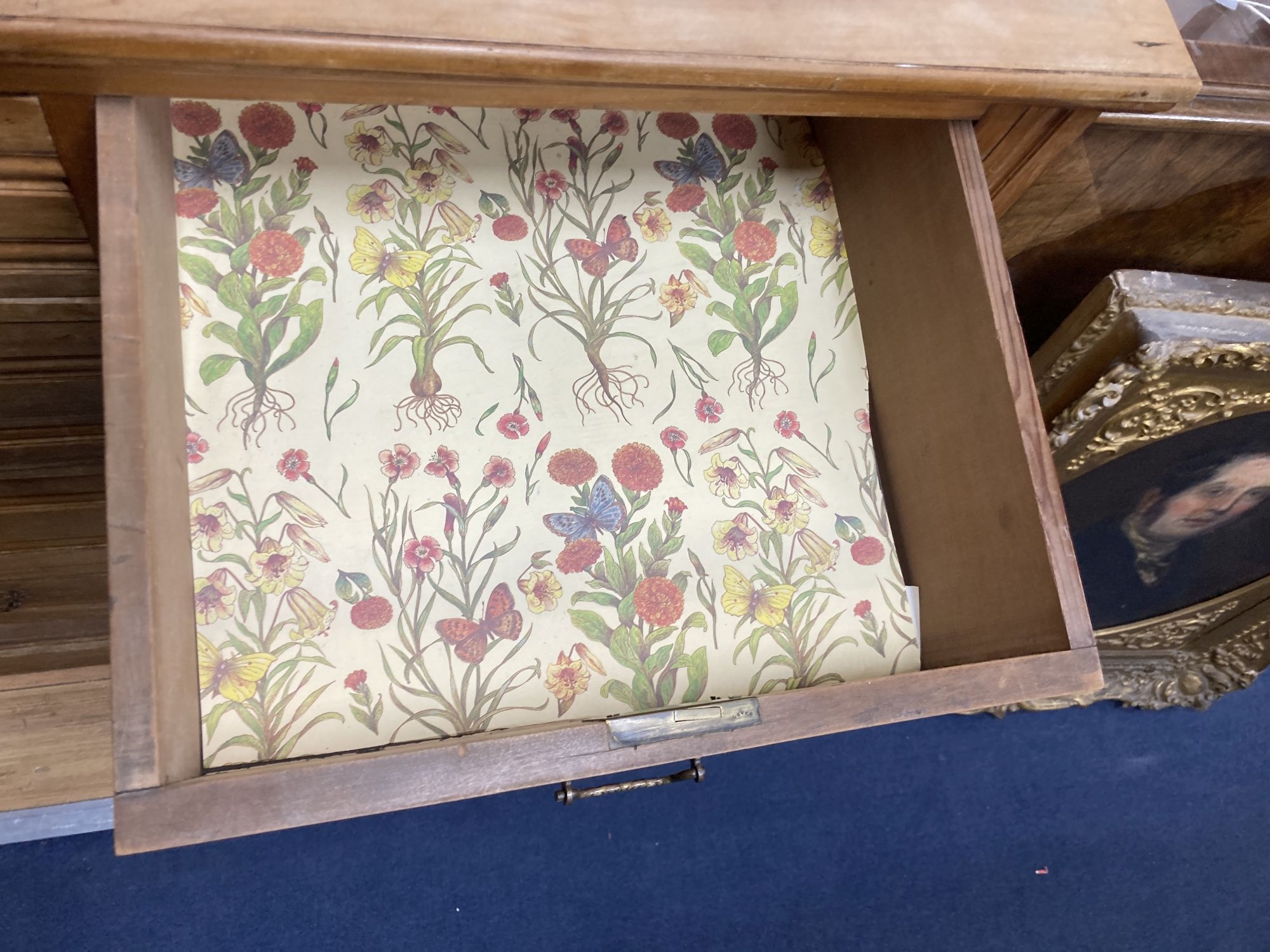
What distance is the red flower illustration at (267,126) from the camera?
681mm

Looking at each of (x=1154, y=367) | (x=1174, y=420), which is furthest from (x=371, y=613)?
(x=1174, y=420)

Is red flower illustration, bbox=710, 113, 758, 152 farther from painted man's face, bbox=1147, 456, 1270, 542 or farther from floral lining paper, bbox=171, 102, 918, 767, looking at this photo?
painted man's face, bbox=1147, 456, 1270, 542

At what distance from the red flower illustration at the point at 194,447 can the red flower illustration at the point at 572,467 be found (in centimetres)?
27

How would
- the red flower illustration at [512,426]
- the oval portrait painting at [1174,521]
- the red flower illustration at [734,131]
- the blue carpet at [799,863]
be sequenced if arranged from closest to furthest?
the red flower illustration at [512,426], the red flower illustration at [734,131], the oval portrait painting at [1174,521], the blue carpet at [799,863]

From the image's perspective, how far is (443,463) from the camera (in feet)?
2.22

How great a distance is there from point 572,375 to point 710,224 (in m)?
0.21

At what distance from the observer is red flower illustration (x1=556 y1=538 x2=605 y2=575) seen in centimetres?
68

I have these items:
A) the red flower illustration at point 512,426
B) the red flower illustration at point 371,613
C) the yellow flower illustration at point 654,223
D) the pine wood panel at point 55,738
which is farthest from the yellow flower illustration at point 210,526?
the pine wood panel at point 55,738

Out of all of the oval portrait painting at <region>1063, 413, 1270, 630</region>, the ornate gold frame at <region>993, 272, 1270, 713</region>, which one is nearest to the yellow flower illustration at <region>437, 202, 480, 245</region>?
the ornate gold frame at <region>993, 272, 1270, 713</region>

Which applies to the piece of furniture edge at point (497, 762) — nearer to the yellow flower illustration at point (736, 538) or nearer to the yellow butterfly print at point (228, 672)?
the yellow butterfly print at point (228, 672)

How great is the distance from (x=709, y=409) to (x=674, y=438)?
4 cm

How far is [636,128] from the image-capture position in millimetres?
782

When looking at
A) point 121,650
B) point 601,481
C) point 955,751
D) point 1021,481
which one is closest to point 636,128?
point 601,481

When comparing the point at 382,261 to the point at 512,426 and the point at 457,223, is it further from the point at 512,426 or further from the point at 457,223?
the point at 512,426
